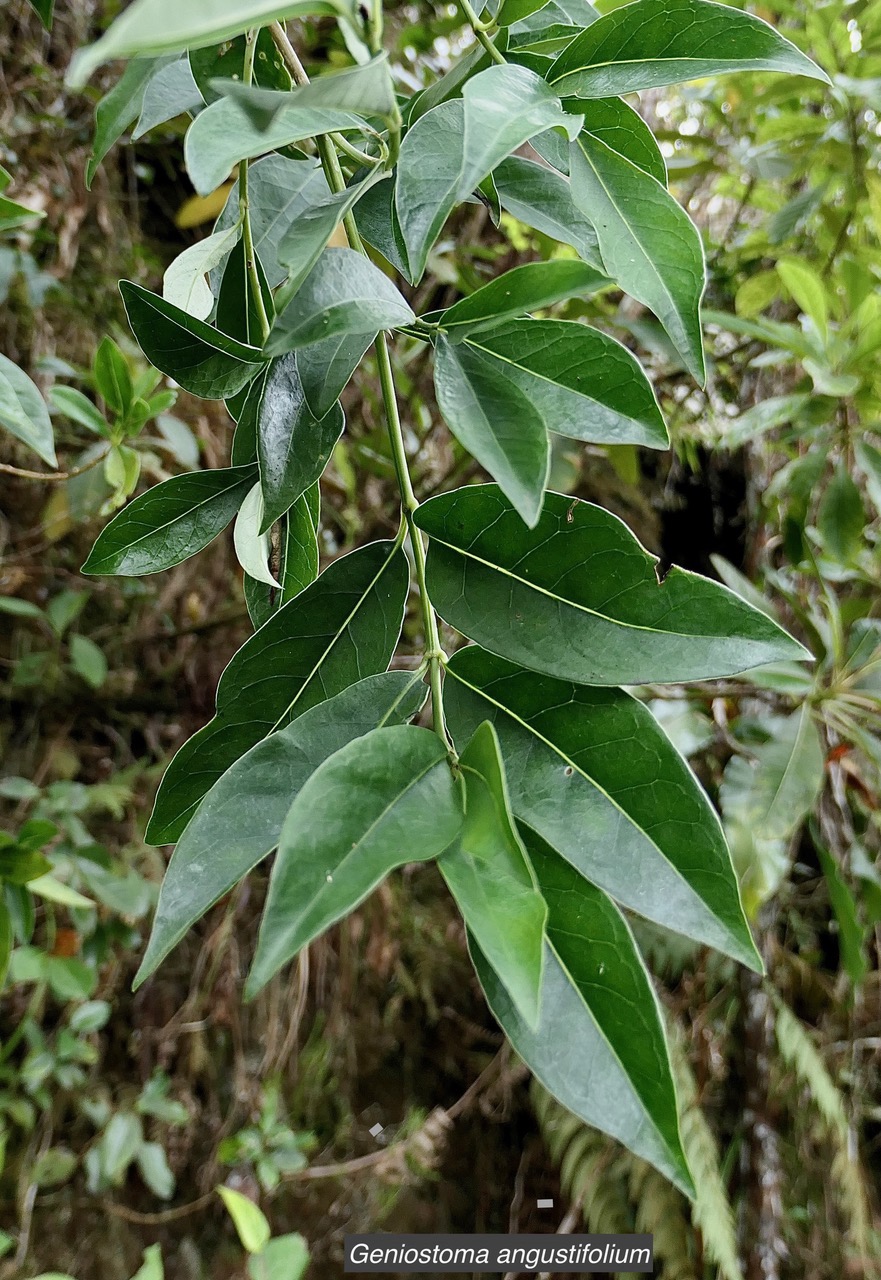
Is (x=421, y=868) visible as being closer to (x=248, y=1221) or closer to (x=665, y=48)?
(x=248, y=1221)

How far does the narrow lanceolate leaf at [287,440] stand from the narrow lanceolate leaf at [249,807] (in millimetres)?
67

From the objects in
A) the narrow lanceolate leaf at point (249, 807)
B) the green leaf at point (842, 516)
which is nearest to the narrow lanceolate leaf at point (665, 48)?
the narrow lanceolate leaf at point (249, 807)

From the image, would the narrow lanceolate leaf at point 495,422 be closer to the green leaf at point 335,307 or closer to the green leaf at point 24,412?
the green leaf at point 335,307

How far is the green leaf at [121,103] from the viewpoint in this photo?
286 mm

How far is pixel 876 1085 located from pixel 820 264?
63.2 inches

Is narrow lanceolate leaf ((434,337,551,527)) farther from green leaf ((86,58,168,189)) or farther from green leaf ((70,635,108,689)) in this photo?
green leaf ((70,635,108,689))

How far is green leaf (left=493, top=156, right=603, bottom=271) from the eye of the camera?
0.31 m

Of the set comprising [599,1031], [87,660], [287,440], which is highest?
[287,440]

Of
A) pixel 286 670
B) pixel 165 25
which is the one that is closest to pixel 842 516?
pixel 286 670

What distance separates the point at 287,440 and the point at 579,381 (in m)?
0.10

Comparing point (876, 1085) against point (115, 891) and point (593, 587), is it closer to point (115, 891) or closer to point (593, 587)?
point (115, 891)

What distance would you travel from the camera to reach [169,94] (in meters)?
0.33

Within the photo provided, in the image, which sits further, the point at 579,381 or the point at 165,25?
the point at 579,381

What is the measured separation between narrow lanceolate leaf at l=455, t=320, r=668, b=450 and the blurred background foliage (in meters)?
0.48
